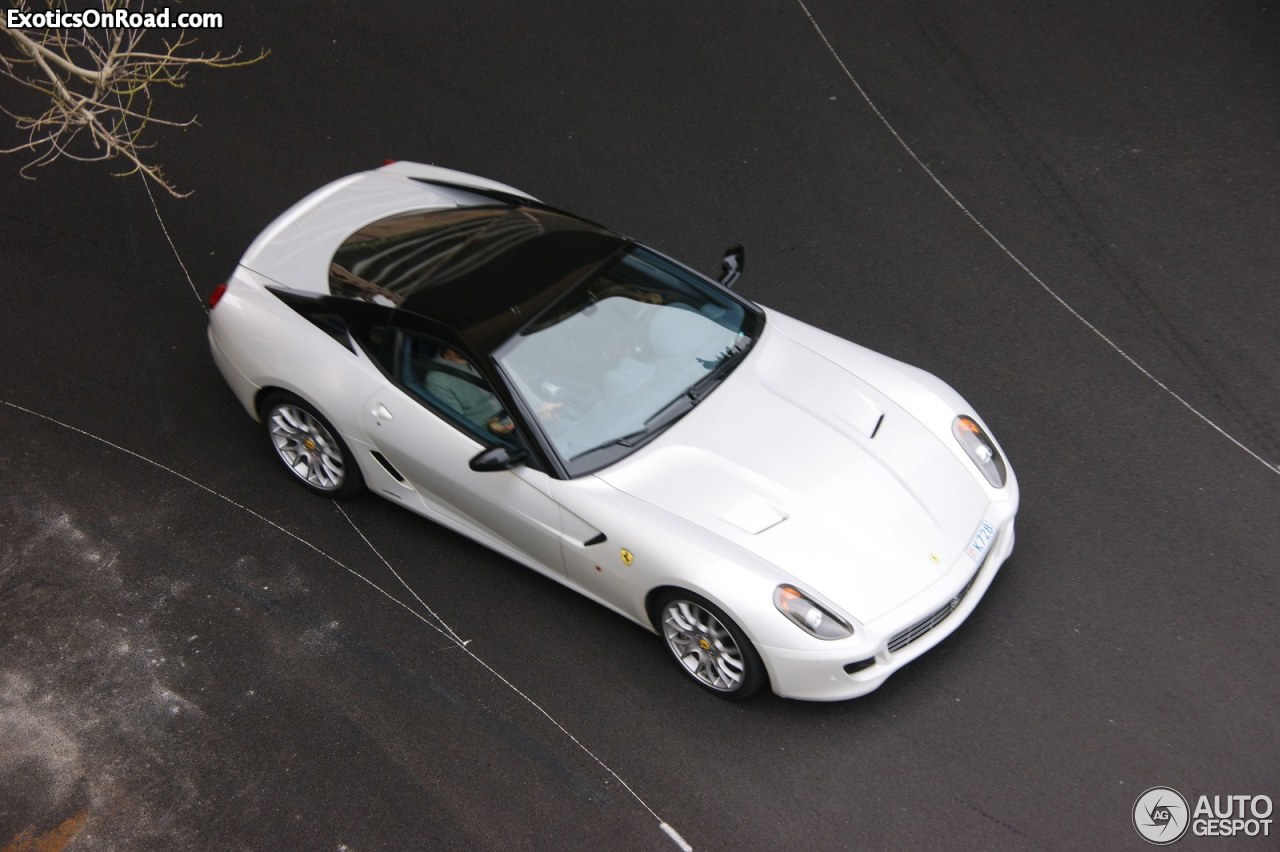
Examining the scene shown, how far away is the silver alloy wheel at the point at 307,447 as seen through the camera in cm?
664

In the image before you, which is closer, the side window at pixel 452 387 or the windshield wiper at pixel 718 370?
the side window at pixel 452 387

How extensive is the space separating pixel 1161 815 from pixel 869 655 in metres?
1.36

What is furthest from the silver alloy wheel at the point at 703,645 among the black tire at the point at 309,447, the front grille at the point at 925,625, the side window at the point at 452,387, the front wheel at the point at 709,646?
the black tire at the point at 309,447

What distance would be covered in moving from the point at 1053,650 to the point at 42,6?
10837 millimetres

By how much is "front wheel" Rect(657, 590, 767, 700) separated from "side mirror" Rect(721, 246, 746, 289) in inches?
79.8

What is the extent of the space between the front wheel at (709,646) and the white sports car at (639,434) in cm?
1

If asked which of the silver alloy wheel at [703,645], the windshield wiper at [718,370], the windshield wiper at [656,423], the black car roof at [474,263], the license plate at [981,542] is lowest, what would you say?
the silver alloy wheel at [703,645]

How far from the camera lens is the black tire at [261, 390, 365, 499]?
6.58 metres

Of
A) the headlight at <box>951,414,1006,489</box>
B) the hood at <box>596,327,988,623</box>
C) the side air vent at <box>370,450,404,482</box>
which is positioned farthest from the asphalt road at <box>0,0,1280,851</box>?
the hood at <box>596,327,988,623</box>

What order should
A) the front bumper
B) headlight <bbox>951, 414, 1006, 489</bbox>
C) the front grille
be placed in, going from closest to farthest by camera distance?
the front bumper → the front grille → headlight <bbox>951, 414, 1006, 489</bbox>

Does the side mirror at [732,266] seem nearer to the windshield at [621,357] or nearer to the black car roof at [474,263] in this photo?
the windshield at [621,357]

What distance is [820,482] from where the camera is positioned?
5648 mm

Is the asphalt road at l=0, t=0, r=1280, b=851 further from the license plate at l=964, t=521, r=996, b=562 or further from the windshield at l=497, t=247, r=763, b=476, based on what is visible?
the windshield at l=497, t=247, r=763, b=476

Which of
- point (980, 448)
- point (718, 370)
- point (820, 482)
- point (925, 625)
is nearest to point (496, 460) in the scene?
point (718, 370)
